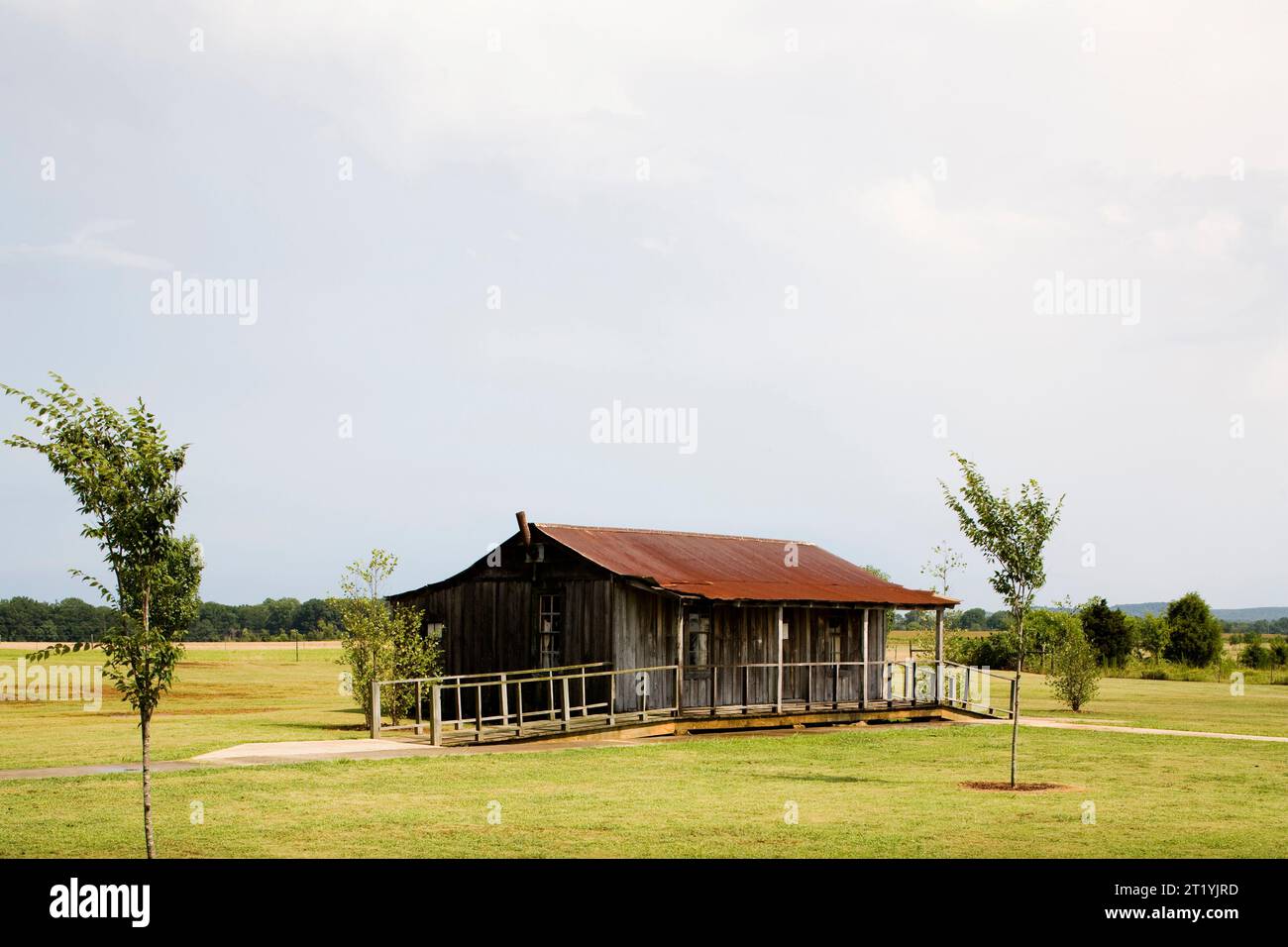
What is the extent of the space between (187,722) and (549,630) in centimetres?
1050

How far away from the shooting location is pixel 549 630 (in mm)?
30266

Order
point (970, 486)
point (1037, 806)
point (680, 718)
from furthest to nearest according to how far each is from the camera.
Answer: point (680, 718), point (970, 486), point (1037, 806)

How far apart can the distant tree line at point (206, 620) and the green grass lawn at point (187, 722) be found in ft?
198

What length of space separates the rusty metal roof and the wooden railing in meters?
1.72

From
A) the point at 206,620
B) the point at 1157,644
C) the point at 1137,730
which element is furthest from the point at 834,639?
the point at 206,620

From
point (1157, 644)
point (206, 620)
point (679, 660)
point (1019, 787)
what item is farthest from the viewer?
point (206, 620)

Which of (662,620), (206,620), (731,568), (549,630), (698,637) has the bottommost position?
(206,620)

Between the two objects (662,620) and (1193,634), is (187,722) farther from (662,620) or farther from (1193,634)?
(1193,634)

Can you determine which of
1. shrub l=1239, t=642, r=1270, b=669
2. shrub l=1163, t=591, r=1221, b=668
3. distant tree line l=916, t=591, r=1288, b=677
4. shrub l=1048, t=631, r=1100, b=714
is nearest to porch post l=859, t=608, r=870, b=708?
shrub l=1048, t=631, r=1100, b=714

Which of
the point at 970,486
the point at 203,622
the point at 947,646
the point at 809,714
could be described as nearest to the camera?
the point at 970,486
